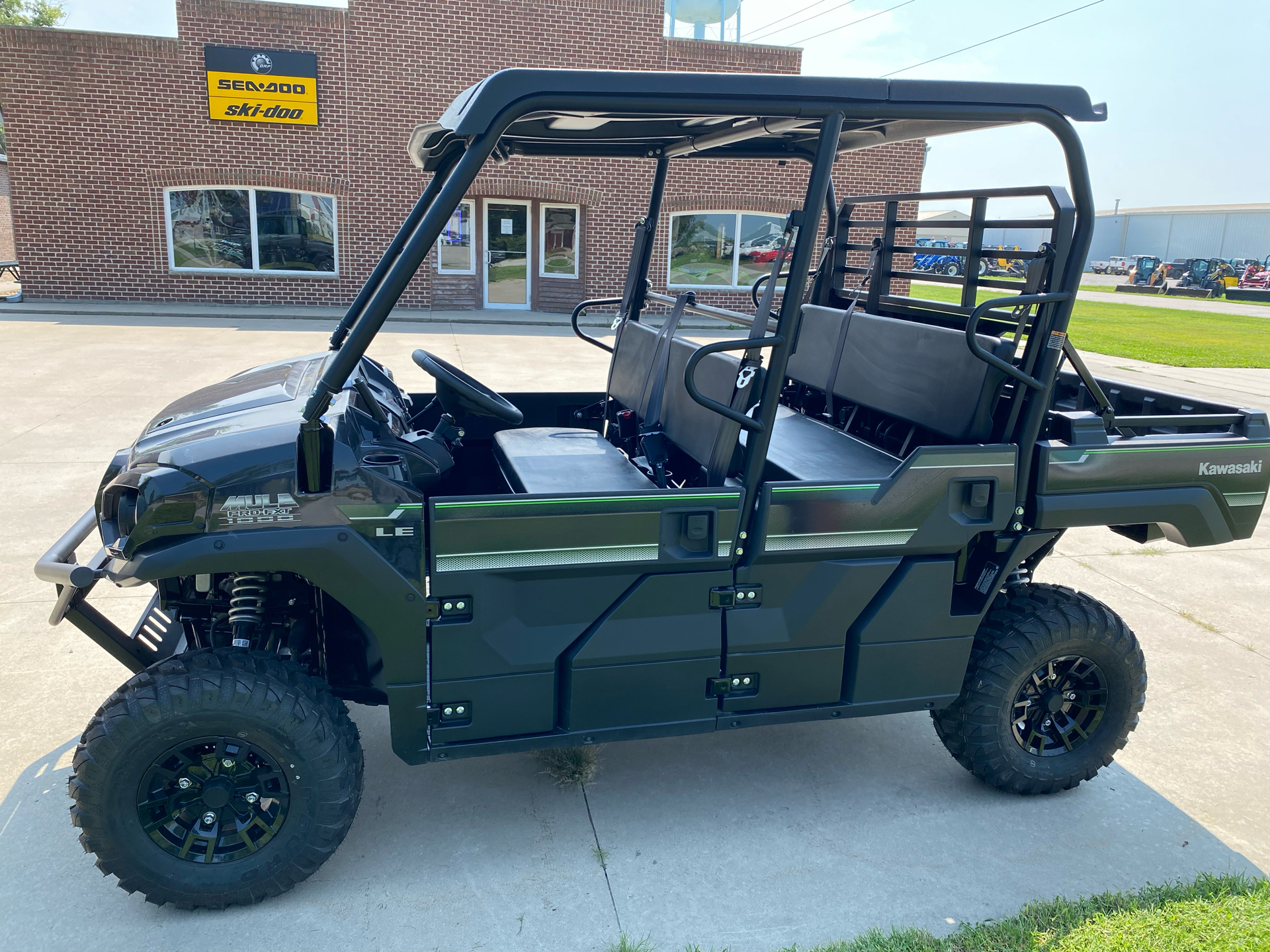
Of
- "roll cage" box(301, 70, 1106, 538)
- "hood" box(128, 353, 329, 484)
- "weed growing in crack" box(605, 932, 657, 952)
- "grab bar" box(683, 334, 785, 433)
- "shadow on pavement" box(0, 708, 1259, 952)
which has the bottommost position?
"shadow on pavement" box(0, 708, 1259, 952)

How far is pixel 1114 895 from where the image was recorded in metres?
2.81

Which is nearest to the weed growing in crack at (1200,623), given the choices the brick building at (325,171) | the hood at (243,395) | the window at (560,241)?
the hood at (243,395)

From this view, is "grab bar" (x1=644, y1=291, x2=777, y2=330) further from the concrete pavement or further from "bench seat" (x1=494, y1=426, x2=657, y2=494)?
the concrete pavement

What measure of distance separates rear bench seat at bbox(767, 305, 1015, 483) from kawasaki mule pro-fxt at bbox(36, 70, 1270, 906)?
0.02 metres

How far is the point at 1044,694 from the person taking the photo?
130 inches

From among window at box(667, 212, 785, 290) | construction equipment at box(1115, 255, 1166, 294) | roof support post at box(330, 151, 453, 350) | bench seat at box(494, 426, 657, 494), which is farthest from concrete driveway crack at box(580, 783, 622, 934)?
construction equipment at box(1115, 255, 1166, 294)

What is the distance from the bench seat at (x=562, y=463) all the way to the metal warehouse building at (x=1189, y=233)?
65.7 meters

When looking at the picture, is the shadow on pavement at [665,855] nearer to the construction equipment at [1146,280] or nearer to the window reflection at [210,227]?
the window reflection at [210,227]

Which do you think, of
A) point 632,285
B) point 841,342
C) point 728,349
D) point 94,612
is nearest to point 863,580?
point 728,349

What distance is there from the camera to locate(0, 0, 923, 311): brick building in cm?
1535

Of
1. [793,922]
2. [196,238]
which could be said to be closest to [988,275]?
[793,922]

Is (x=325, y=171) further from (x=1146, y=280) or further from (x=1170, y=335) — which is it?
(x=1146, y=280)

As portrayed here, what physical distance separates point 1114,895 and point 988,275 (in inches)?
85.4

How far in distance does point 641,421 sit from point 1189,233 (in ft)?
234
